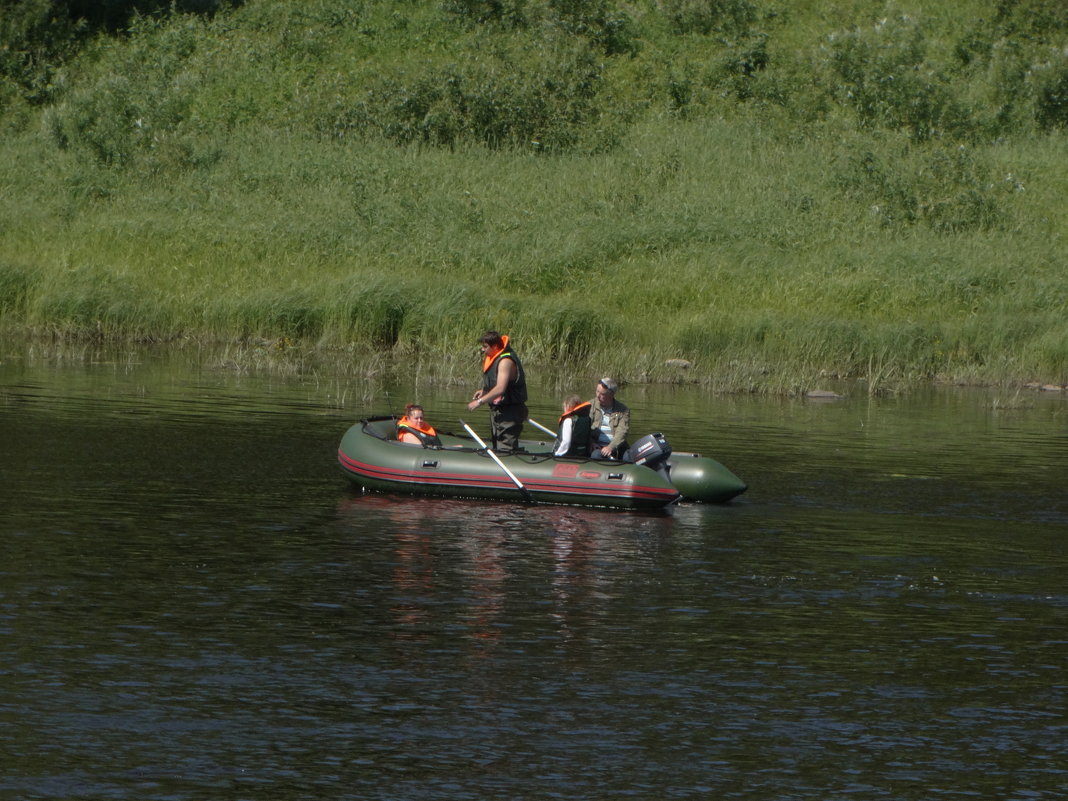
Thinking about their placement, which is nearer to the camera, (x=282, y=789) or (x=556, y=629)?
(x=282, y=789)

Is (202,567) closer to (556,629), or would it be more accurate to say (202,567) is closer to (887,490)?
(556,629)

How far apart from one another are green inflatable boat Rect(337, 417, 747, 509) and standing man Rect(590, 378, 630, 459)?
0.23 meters

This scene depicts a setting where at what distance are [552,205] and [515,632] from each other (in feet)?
77.6

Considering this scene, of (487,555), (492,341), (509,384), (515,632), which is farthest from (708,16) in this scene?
(515,632)

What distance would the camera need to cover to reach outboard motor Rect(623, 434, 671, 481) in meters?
15.5

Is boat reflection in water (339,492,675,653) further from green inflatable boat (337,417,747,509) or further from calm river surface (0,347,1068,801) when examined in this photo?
green inflatable boat (337,417,747,509)

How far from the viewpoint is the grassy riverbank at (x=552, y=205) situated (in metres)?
27.6

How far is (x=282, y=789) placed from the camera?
25.9 feet

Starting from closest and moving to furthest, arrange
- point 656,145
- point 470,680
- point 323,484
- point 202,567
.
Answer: point 470,680 → point 202,567 → point 323,484 → point 656,145

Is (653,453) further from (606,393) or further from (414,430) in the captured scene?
A: (414,430)

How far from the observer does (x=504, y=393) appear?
53.8 ft

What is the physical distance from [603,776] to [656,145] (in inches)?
Answer: 1169

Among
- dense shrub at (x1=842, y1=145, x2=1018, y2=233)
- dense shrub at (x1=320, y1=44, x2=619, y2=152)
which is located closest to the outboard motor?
dense shrub at (x1=842, y1=145, x2=1018, y2=233)

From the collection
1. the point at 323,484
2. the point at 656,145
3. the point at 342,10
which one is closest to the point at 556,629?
the point at 323,484
